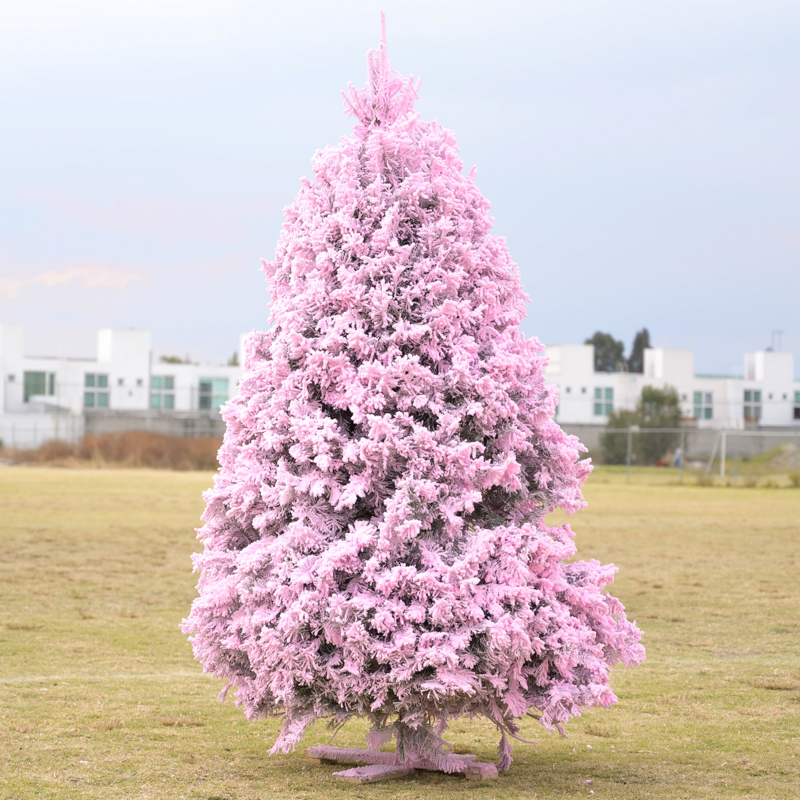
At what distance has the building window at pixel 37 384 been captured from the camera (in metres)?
77.2

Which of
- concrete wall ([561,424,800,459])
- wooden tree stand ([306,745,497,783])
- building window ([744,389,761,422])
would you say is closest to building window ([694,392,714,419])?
building window ([744,389,761,422])

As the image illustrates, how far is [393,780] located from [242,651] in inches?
39.4

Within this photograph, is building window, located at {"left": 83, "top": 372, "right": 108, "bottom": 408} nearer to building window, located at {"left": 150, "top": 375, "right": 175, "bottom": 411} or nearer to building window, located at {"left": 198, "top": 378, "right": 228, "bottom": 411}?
building window, located at {"left": 150, "top": 375, "right": 175, "bottom": 411}

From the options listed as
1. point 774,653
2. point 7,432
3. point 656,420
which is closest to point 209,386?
point 7,432

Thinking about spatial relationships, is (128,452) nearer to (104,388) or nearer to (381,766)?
(104,388)

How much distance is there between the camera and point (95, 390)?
80.3 metres

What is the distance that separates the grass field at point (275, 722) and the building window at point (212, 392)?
67.8 m


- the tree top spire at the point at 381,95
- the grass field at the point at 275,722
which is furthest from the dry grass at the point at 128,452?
the tree top spire at the point at 381,95

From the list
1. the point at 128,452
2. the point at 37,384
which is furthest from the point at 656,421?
the point at 37,384

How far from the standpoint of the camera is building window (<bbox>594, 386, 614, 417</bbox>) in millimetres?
85875

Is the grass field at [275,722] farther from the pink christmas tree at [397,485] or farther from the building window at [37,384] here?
the building window at [37,384]

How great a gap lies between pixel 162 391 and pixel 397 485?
81002mm

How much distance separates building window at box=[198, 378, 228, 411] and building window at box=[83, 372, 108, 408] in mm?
7842

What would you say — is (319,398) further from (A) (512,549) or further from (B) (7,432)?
(B) (7,432)
